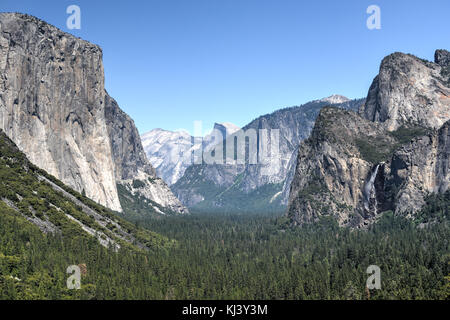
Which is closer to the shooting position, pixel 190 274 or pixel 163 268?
pixel 190 274

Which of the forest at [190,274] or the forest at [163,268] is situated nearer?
the forest at [190,274]

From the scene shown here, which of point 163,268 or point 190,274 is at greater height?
point 163,268

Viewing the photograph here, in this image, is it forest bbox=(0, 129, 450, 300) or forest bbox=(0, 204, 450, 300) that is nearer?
forest bbox=(0, 204, 450, 300)
